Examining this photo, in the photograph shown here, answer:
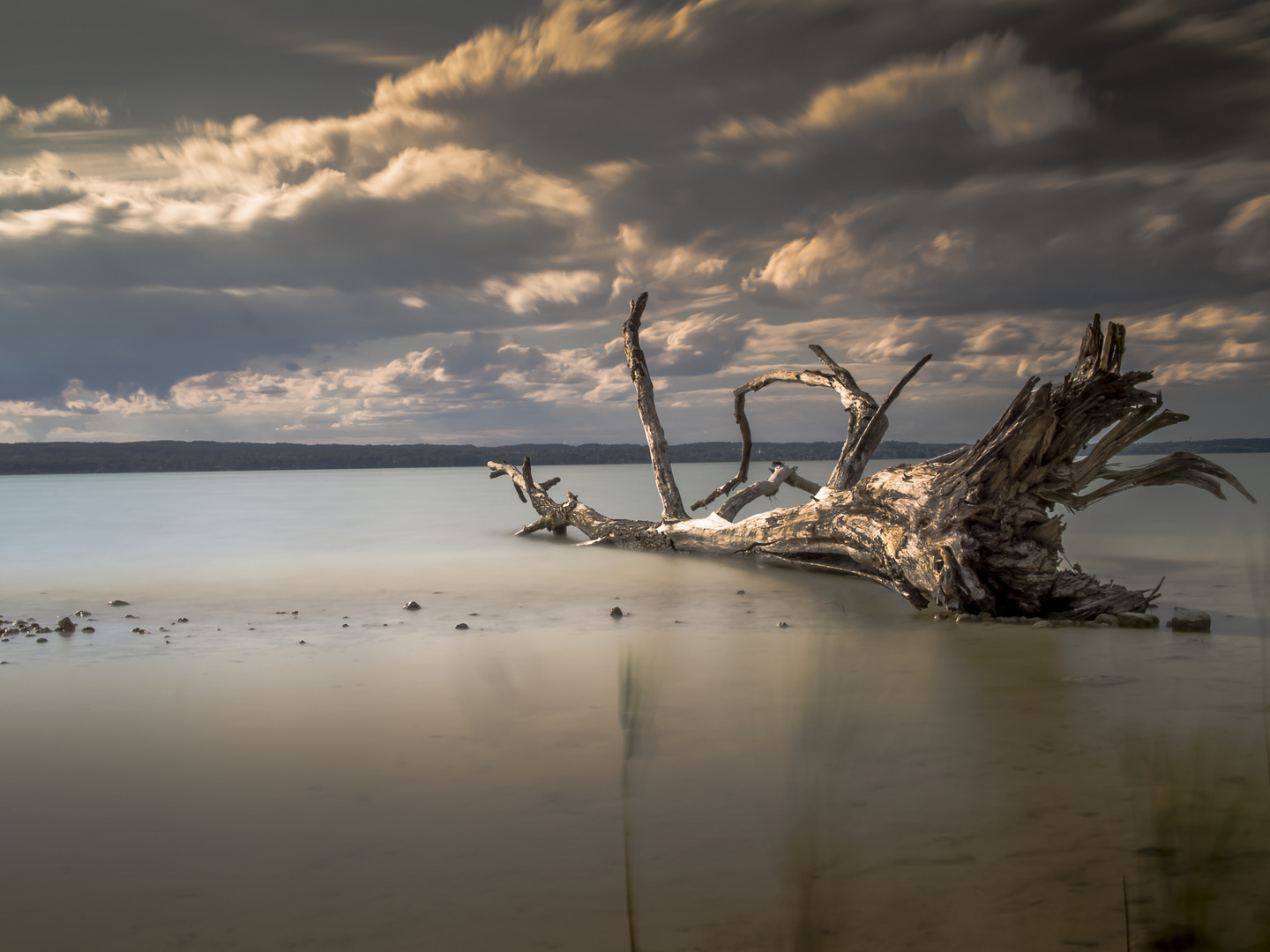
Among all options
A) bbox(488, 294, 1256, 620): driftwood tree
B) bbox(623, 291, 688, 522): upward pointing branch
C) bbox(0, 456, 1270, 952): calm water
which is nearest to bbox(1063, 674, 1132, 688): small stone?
bbox(0, 456, 1270, 952): calm water

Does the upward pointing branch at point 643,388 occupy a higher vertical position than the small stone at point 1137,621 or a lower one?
higher

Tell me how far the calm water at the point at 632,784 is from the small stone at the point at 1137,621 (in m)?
0.26

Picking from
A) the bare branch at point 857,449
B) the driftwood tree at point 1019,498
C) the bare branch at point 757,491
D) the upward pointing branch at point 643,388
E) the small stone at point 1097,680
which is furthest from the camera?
the upward pointing branch at point 643,388

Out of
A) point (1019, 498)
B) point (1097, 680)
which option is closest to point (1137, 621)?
point (1019, 498)

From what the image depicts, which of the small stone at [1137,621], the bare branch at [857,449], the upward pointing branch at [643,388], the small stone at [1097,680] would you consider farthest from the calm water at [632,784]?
the upward pointing branch at [643,388]

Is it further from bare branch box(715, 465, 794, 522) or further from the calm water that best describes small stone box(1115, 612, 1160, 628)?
bare branch box(715, 465, 794, 522)

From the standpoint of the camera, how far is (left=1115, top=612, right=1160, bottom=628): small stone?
5.65 meters

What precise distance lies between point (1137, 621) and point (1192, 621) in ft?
1.09

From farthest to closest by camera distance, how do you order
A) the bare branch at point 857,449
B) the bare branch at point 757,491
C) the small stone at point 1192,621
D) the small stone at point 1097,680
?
the bare branch at point 757,491, the bare branch at point 857,449, the small stone at point 1192,621, the small stone at point 1097,680

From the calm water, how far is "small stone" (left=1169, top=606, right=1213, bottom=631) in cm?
16

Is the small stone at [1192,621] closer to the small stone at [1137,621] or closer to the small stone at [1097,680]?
the small stone at [1137,621]

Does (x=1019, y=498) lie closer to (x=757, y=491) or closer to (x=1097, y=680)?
(x=1097, y=680)

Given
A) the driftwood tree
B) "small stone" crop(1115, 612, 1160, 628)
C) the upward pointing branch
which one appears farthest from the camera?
the upward pointing branch

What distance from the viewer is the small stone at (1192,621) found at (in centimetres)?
541
